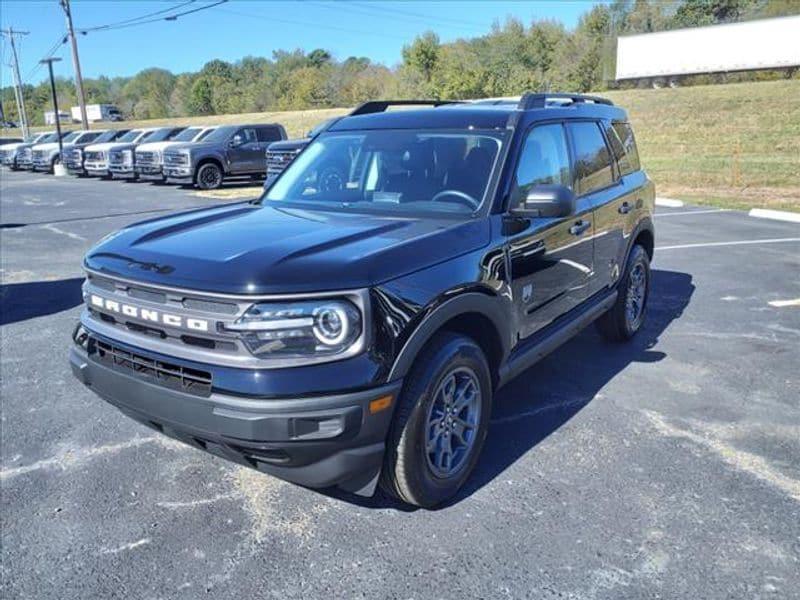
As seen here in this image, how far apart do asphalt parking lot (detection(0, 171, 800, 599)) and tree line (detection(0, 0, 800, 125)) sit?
43.8 metres

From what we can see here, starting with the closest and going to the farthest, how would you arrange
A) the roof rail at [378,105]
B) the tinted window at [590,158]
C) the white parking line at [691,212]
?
the tinted window at [590,158] → the roof rail at [378,105] → the white parking line at [691,212]

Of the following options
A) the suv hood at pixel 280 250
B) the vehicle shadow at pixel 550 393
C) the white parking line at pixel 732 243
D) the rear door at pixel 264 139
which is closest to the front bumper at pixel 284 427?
the suv hood at pixel 280 250

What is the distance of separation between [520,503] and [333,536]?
951 millimetres

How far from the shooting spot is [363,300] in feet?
8.73

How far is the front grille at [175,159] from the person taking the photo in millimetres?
19328

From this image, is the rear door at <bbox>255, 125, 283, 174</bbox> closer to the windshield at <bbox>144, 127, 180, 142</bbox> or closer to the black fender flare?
the windshield at <bbox>144, 127, 180, 142</bbox>

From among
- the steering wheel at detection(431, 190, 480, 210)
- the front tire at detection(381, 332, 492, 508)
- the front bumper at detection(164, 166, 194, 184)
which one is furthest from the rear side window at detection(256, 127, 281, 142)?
the front tire at detection(381, 332, 492, 508)

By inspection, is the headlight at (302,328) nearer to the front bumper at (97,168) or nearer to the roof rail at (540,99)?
the roof rail at (540,99)

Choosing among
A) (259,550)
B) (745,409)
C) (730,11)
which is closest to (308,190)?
(259,550)

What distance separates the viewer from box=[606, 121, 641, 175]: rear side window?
17.7 feet

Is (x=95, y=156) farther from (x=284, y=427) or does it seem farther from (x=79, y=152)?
(x=284, y=427)

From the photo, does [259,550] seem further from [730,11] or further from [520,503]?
[730,11]

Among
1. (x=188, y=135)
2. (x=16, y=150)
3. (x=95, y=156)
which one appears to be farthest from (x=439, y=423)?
(x=16, y=150)

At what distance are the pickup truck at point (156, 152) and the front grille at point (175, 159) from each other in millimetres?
577
